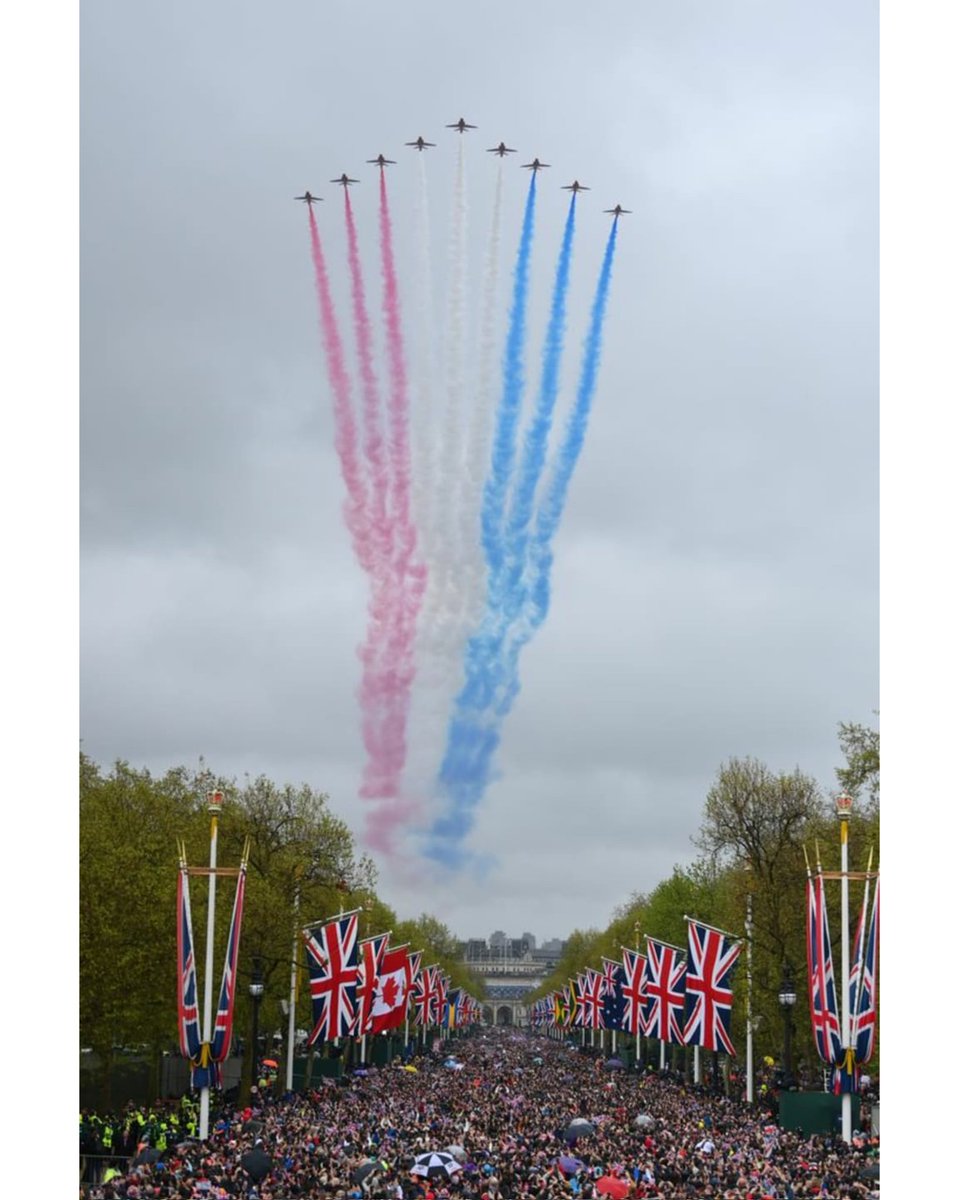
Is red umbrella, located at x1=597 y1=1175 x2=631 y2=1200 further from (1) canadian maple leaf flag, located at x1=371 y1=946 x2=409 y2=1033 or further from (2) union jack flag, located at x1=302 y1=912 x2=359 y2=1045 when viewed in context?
(1) canadian maple leaf flag, located at x1=371 y1=946 x2=409 y2=1033

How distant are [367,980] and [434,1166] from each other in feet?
75.5

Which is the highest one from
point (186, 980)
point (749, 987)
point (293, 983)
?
point (186, 980)

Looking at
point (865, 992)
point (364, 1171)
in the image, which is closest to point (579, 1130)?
point (865, 992)

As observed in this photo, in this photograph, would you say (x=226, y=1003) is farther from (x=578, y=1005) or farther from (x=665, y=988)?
(x=578, y=1005)

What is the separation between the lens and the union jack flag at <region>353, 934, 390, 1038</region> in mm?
53666

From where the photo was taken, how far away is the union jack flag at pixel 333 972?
167 feet

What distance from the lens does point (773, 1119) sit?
183ft

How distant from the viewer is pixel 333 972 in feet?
167

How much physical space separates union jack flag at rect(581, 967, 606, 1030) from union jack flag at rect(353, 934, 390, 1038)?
28.4m

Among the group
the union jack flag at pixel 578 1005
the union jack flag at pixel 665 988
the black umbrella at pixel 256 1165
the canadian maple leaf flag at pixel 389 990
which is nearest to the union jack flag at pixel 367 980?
the canadian maple leaf flag at pixel 389 990

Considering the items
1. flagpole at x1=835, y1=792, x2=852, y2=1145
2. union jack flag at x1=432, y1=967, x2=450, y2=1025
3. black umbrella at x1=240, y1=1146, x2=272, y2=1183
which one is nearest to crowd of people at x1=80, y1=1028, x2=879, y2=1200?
black umbrella at x1=240, y1=1146, x2=272, y2=1183

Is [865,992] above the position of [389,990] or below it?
above
